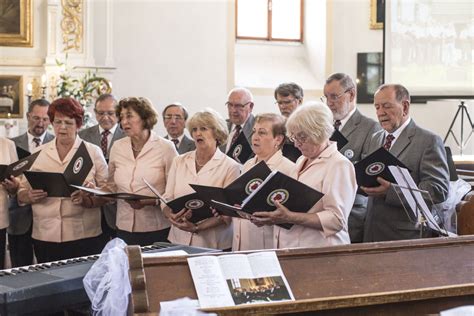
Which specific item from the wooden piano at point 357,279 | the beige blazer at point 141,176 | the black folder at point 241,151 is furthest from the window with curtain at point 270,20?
the wooden piano at point 357,279

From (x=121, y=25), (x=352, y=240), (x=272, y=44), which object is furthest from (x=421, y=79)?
(x=352, y=240)

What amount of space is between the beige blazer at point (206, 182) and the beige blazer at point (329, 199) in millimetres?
552

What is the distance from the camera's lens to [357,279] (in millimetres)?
2932

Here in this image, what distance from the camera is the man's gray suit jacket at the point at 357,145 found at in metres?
4.63

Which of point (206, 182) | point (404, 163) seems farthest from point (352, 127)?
point (206, 182)

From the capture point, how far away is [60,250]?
446cm

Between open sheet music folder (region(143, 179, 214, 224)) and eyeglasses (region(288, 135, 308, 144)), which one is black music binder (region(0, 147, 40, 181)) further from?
eyeglasses (region(288, 135, 308, 144))

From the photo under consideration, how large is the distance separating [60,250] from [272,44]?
8048 millimetres

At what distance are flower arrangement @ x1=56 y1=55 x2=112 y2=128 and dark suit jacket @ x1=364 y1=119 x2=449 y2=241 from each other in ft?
18.0

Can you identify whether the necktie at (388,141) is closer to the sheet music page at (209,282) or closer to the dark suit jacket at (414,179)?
the dark suit jacket at (414,179)

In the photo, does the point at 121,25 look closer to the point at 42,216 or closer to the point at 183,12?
the point at 183,12

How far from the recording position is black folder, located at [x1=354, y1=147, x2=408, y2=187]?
12.9 feet

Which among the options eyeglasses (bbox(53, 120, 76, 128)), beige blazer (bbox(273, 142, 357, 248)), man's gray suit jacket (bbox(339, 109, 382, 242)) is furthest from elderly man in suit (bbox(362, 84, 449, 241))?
eyeglasses (bbox(53, 120, 76, 128))

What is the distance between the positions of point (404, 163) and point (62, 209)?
1932 millimetres
